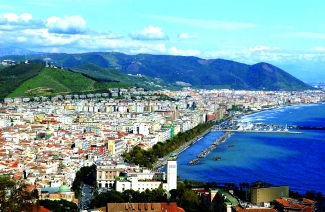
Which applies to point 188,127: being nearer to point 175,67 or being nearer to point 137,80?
point 137,80

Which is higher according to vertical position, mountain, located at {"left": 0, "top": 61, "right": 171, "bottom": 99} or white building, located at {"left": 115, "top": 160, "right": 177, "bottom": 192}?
mountain, located at {"left": 0, "top": 61, "right": 171, "bottom": 99}

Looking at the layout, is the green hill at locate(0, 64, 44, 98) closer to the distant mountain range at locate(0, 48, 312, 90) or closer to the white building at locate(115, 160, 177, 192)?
the white building at locate(115, 160, 177, 192)

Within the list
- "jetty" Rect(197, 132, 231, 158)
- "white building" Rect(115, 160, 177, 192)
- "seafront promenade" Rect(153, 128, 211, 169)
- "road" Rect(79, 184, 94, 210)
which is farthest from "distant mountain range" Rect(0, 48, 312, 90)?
"white building" Rect(115, 160, 177, 192)

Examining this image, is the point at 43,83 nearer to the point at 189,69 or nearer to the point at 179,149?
the point at 179,149

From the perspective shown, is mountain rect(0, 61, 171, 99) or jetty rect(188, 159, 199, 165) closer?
jetty rect(188, 159, 199, 165)

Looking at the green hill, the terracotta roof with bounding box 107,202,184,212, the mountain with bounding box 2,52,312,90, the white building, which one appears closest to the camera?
the terracotta roof with bounding box 107,202,184,212

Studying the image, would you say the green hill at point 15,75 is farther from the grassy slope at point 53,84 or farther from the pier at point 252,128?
the pier at point 252,128

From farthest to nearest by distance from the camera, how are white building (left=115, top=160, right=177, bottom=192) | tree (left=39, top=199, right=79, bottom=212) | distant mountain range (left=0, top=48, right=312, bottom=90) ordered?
distant mountain range (left=0, top=48, right=312, bottom=90)
white building (left=115, top=160, right=177, bottom=192)
tree (left=39, top=199, right=79, bottom=212)
